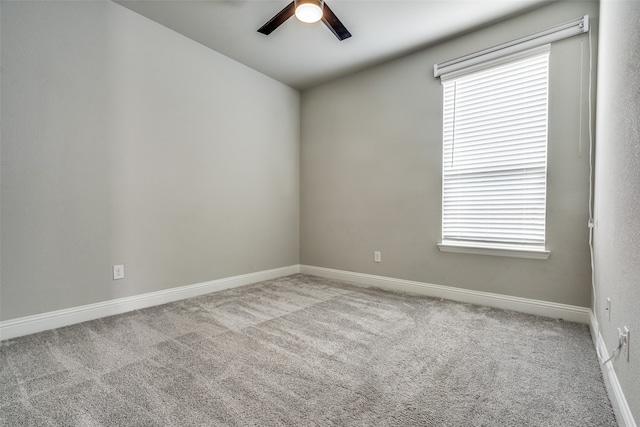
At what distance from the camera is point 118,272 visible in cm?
258

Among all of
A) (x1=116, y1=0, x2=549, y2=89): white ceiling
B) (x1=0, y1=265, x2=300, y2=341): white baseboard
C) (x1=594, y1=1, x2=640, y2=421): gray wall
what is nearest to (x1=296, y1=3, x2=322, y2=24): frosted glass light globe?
(x1=116, y1=0, x2=549, y2=89): white ceiling

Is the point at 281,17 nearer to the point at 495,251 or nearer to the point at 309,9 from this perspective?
the point at 309,9

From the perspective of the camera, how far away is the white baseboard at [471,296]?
7.97ft

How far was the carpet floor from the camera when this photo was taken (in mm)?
1307

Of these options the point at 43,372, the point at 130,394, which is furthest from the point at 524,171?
the point at 43,372

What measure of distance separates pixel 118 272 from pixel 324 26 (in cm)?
289

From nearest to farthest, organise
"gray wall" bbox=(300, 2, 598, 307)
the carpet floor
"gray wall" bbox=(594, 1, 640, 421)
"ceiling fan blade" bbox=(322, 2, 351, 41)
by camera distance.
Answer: "gray wall" bbox=(594, 1, 640, 421)
the carpet floor
"ceiling fan blade" bbox=(322, 2, 351, 41)
"gray wall" bbox=(300, 2, 598, 307)

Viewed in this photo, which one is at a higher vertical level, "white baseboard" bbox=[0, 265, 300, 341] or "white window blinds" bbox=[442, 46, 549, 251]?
"white window blinds" bbox=[442, 46, 549, 251]

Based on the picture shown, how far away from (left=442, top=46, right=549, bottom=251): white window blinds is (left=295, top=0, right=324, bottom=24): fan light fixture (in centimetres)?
155

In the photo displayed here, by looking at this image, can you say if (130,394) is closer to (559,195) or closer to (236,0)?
(236,0)

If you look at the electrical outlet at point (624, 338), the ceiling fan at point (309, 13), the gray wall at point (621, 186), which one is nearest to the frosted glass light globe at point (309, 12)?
the ceiling fan at point (309, 13)

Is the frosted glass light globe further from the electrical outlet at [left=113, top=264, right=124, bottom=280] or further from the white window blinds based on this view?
the electrical outlet at [left=113, top=264, right=124, bottom=280]

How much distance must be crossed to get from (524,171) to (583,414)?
1906mm

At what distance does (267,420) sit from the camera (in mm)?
1260
